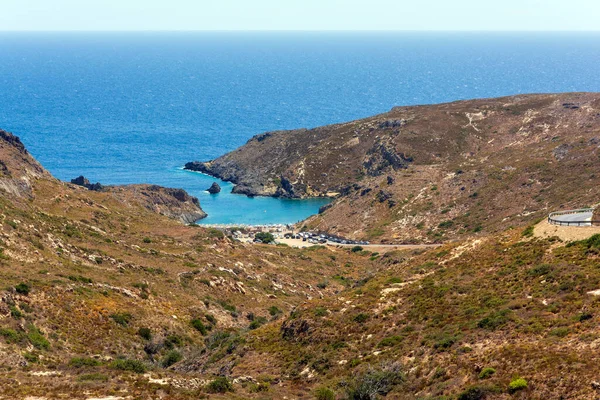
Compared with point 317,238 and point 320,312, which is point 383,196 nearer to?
point 317,238

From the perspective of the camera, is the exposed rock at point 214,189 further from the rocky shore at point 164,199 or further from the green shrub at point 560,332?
the green shrub at point 560,332

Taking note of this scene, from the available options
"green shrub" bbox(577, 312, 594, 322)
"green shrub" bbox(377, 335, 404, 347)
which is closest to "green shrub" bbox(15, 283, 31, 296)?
"green shrub" bbox(377, 335, 404, 347)

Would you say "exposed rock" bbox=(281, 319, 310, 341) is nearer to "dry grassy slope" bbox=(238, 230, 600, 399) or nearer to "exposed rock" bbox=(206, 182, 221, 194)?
"dry grassy slope" bbox=(238, 230, 600, 399)

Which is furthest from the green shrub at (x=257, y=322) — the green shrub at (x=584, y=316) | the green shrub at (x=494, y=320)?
the green shrub at (x=584, y=316)

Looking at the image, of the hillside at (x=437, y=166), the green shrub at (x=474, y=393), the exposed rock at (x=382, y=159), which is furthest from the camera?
the exposed rock at (x=382, y=159)

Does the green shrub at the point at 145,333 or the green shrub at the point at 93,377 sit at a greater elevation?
the green shrub at the point at 93,377

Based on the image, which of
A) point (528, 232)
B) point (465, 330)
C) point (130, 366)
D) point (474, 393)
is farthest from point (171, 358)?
point (528, 232)
